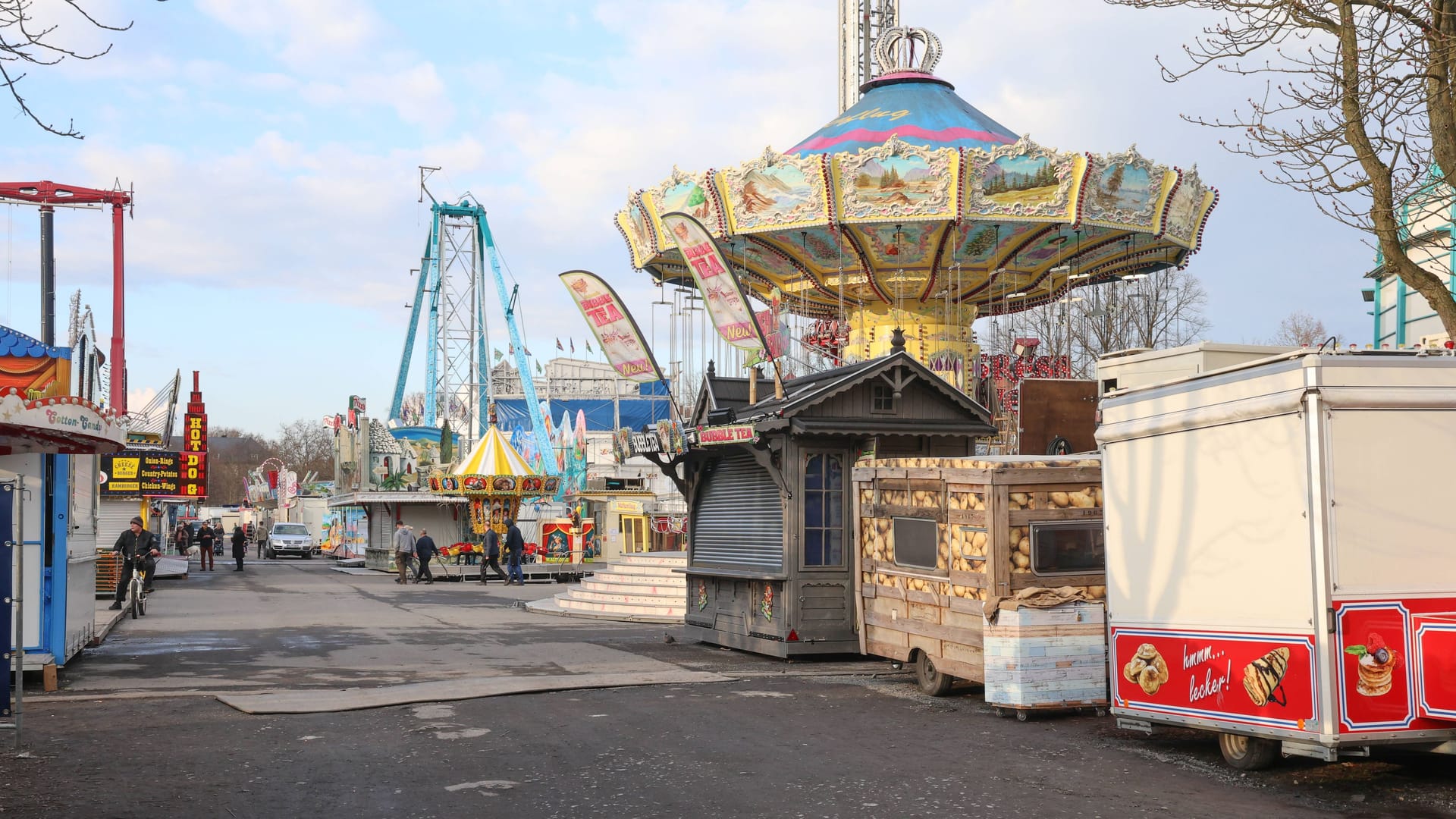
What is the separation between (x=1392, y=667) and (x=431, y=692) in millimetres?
7840

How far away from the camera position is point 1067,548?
10.8m

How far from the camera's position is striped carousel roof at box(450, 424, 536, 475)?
3919cm

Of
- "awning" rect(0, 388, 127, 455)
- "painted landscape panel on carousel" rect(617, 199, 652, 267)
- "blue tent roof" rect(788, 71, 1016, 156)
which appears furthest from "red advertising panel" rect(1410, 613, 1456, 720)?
"painted landscape panel on carousel" rect(617, 199, 652, 267)

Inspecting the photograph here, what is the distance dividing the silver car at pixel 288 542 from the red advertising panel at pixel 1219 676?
183ft

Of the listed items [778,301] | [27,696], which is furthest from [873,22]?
[27,696]

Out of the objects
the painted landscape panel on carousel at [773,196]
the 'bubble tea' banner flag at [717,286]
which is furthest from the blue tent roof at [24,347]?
the painted landscape panel on carousel at [773,196]

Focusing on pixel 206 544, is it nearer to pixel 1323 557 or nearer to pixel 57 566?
pixel 57 566

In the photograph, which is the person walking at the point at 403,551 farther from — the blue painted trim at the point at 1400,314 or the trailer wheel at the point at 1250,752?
the trailer wheel at the point at 1250,752

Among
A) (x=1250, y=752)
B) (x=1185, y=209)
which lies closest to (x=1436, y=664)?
(x=1250, y=752)

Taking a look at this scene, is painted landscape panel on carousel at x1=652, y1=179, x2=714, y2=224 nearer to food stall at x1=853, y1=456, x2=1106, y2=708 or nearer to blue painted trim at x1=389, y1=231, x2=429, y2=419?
food stall at x1=853, y1=456, x2=1106, y2=708

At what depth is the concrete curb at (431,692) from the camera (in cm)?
1080

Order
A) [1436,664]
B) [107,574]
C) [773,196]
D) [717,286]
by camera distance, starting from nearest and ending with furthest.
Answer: [1436,664]
[717,286]
[107,574]
[773,196]

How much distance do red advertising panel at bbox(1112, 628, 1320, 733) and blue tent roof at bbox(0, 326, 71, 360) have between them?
31.8ft

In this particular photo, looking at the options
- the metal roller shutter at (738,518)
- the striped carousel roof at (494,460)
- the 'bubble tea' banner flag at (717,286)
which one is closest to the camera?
the metal roller shutter at (738,518)
